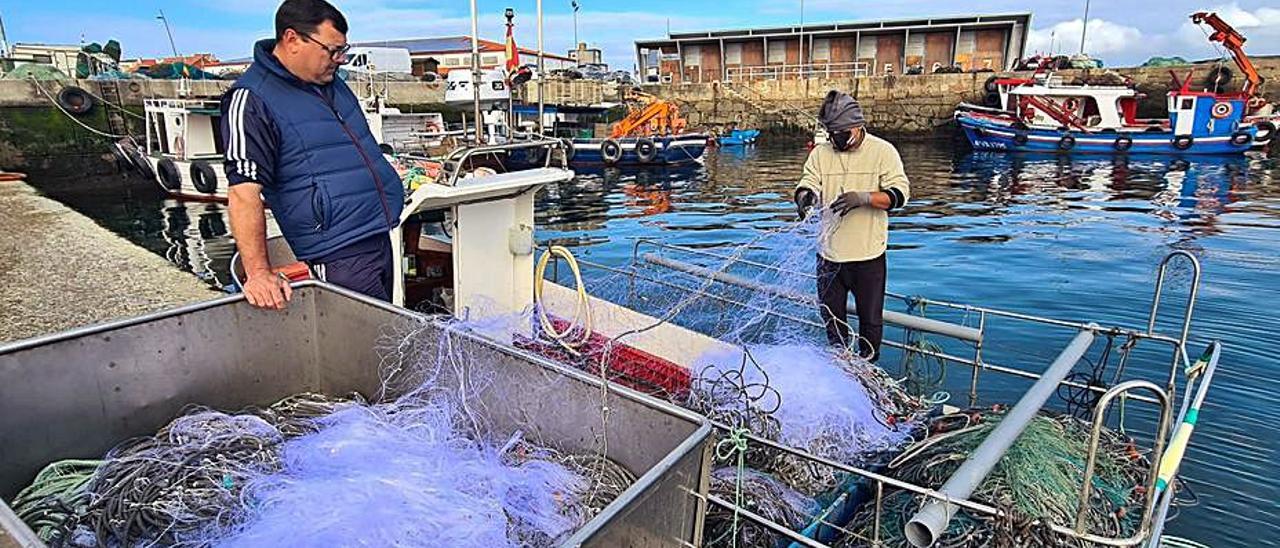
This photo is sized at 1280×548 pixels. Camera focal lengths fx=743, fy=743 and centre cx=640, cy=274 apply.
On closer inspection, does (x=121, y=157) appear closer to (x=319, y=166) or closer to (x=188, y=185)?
(x=188, y=185)

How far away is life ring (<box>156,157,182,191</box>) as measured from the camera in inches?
682

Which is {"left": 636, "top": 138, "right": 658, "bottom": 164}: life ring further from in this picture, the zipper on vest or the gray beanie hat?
the zipper on vest

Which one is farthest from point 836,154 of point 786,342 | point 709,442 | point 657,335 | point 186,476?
point 186,476

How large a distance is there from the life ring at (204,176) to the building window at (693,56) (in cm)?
3161

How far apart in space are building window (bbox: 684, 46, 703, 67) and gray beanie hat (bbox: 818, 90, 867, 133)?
41246mm

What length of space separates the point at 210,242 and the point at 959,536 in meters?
14.6

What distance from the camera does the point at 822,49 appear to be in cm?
4238

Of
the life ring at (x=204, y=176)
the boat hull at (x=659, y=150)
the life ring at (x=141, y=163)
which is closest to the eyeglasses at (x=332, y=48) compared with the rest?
the life ring at (x=204, y=176)

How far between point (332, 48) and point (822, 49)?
1688 inches

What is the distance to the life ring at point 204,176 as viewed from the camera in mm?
16875

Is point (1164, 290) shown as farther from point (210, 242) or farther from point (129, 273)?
point (210, 242)

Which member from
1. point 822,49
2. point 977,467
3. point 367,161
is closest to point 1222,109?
point 822,49

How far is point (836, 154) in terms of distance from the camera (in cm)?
445

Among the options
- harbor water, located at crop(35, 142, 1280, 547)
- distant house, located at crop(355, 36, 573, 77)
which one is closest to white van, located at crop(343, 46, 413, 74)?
distant house, located at crop(355, 36, 573, 77)
